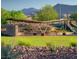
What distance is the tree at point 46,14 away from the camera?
2.74 meters

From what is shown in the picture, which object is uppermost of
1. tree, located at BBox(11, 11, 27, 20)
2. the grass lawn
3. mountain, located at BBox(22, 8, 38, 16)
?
mountain, located at BBox(22, 8, 38, 16)

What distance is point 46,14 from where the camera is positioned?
277 cm

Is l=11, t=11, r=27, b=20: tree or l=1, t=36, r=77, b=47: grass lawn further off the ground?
l=11, t=11, r=27, b=20: tree

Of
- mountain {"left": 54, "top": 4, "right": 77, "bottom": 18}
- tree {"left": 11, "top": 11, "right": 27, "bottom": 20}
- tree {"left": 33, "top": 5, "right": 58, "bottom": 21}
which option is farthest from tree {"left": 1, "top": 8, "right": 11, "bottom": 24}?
mountain {"left": 54, "top": 4, "right": 77, "bottom": 18}

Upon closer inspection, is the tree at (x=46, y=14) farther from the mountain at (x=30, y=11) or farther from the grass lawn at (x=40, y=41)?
the grass lawn at (x=40, y=41)

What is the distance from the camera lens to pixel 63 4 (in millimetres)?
2732

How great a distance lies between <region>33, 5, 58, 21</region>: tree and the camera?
2.74 meters

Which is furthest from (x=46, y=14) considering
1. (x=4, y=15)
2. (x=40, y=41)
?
(x=4, y=15)

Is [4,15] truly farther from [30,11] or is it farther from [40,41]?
[40,41]

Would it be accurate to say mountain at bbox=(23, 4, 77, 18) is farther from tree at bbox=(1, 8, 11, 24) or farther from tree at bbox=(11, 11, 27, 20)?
tree at bbox=(1, 8, 11, 24)

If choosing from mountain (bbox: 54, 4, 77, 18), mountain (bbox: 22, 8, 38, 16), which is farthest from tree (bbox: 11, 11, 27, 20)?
mountain (bbox: 54, 4, 77, 18)

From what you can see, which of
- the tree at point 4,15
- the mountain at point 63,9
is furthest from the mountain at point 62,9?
the tree at point 4,15

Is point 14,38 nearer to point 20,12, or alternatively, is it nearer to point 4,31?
point 4,31

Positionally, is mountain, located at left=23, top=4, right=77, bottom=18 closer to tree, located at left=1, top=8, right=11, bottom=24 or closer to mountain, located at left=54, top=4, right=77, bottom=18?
mountain, located at left=54, top=4, right=77, bottom=18
